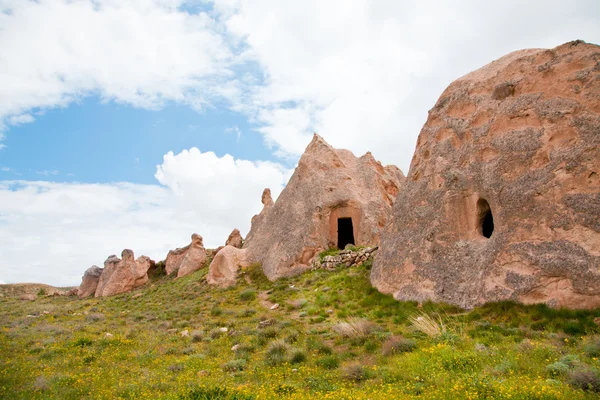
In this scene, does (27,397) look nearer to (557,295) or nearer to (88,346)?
(88,346)

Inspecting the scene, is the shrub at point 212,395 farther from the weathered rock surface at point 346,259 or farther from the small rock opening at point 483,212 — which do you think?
the weathered rock surface at point 346,259

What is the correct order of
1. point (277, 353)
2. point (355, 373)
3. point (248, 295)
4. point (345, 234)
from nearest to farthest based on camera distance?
point (355, 373) < point (277, 353) < point (248, 295) < point (345, 234)

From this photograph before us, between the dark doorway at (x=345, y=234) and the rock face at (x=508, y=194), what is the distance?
8.91 meters

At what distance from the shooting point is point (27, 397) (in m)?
6.87

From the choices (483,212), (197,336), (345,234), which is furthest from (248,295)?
(483,212)

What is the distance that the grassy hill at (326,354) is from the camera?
19.3 feet

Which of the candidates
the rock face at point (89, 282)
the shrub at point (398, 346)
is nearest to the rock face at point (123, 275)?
the rock face at point (89, 282)

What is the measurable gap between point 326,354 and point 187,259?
67.7 ft

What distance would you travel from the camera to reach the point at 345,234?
2283 centimetres

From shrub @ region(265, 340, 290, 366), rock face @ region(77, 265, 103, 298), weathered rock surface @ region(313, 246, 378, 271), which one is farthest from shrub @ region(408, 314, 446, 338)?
rock face @ region(77, 265, 103, 298)

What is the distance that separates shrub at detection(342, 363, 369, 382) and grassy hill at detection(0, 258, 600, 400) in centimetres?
2

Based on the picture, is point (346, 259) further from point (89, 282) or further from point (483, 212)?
point (89, 282)

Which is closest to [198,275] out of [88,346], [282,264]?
[282,264]

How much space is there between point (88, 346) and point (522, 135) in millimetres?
12644
